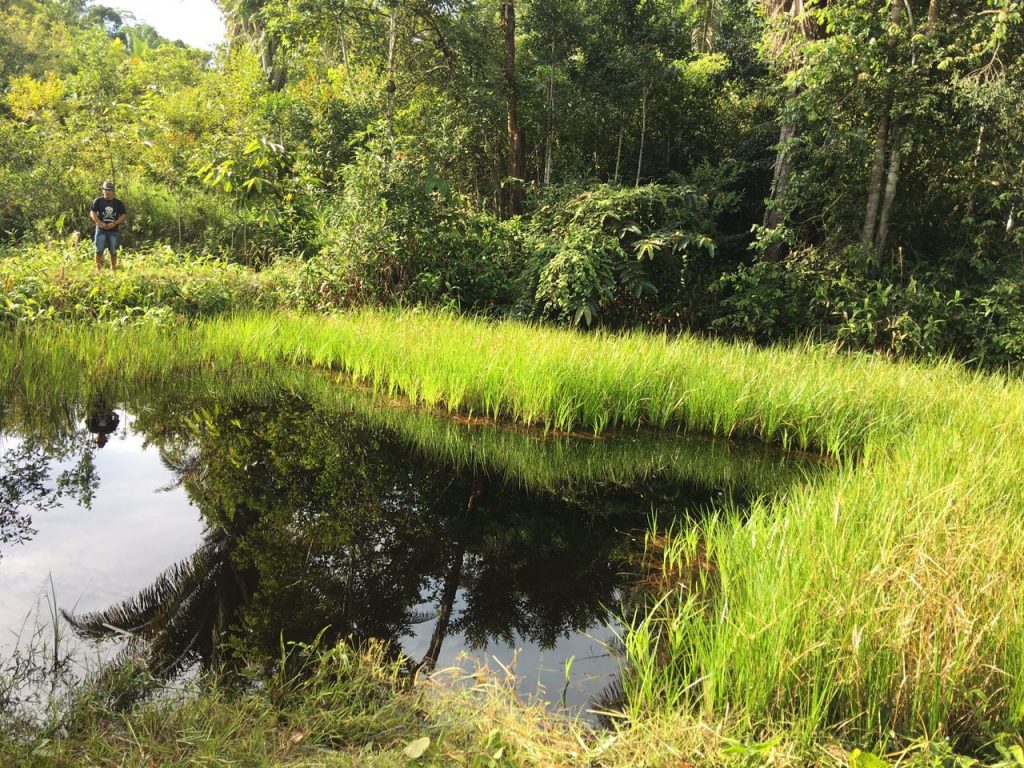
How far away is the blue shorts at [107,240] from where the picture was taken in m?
8.00

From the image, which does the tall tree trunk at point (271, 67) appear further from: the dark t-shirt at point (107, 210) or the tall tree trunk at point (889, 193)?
the tall tree trunk at point (889, 193)

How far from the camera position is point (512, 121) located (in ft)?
35.0

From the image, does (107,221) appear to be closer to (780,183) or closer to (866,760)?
(780,183)

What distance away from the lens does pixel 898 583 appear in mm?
1924

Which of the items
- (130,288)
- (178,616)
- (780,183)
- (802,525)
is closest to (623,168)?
(780,183)

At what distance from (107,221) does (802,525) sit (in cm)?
844

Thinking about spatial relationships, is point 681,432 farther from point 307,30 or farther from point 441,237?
point 307,30

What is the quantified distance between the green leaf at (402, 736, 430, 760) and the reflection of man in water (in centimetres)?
306

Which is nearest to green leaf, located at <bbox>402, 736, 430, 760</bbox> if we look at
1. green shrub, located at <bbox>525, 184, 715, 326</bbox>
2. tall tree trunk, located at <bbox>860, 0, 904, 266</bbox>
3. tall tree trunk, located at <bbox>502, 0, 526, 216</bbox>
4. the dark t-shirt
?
green shrub, located at <bbox>525, 184, 715, 326</bbox>

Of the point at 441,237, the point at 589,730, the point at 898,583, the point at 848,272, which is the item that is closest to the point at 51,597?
the point at 589,730

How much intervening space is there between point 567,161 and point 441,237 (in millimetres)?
4784

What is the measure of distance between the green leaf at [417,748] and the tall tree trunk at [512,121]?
29.9 feet

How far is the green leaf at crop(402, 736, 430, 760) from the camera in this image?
1601 millimetres

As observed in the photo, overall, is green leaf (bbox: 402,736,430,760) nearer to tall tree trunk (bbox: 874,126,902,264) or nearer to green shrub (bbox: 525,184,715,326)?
green shrub (bbox: 525,184,715,326)
